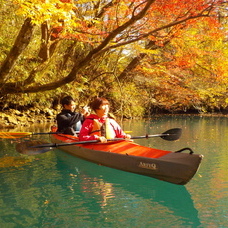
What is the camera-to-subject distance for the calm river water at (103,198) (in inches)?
126

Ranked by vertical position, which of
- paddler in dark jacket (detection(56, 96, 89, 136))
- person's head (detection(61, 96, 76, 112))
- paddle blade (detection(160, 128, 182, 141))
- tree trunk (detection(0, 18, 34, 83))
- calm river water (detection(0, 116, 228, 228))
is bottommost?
calm river water (detection(0, 116, 228, 228))

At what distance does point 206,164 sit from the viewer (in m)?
5.79

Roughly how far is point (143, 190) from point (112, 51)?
10.00 metres

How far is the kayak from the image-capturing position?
397 cm

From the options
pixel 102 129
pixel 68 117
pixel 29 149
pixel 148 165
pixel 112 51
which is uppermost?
pixel 112 51

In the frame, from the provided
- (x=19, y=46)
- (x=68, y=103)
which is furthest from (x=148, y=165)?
(x=19, y=46)

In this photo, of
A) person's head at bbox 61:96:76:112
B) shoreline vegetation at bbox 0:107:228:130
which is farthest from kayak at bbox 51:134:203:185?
shoreline vegetation at bbox 0:107:228:130

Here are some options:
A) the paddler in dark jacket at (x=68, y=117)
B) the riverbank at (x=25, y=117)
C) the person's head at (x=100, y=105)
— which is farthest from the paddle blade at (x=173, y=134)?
the riverbank at (x=25, y=117)

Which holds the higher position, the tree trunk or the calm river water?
the tree trunk

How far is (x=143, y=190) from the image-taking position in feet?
14.0

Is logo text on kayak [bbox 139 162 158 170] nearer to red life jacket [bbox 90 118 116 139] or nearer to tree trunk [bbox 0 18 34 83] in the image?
red life jacket [bbox 90 118 116 139]

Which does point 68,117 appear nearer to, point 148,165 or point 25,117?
point 148,165

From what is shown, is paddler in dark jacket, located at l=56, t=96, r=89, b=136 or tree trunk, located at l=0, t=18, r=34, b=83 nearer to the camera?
paddler in dark jacket, located at l=56, t=96, r=89, b=136

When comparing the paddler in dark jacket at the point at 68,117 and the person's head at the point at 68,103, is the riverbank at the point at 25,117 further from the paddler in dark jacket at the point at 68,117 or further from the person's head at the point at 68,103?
the person's head at the point at 68,103
